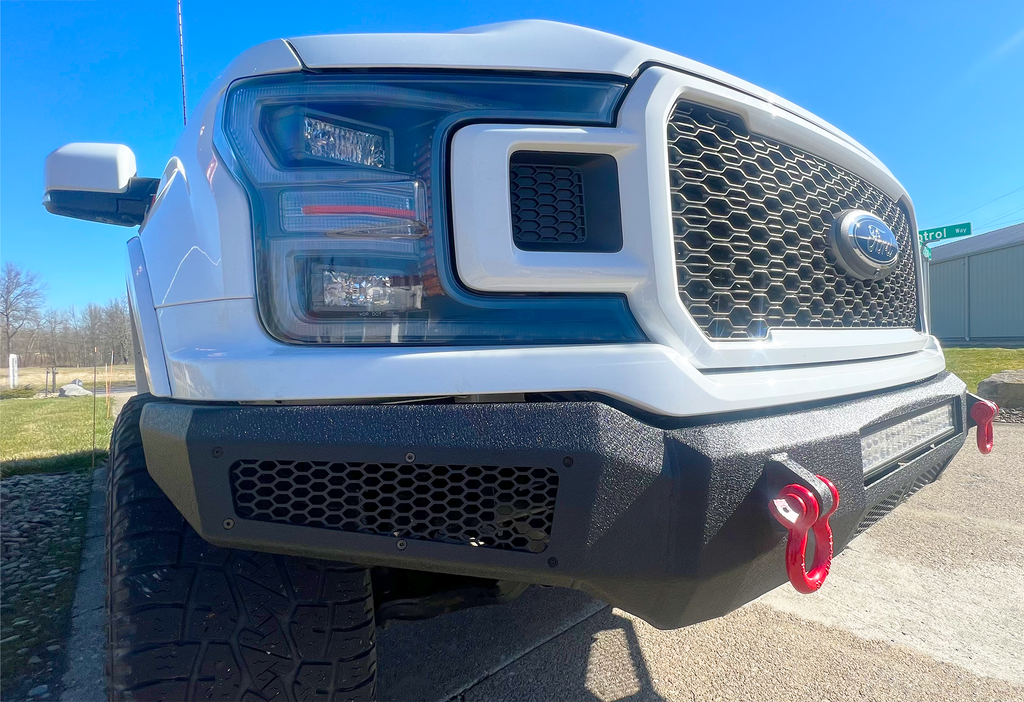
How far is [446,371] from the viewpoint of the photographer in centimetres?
102

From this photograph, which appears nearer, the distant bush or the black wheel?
the black wheel

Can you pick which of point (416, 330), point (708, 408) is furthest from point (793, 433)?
point (416, 330)

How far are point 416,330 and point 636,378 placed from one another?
40 centimetres

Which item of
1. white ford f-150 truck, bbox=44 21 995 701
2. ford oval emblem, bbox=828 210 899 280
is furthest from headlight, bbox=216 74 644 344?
ford oval emblem, bbox=828 210 899 280

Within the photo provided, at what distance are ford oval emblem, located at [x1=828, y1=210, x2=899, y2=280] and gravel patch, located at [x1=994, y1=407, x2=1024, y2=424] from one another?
5873 millimetres

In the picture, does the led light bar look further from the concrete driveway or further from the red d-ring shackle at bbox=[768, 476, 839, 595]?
the concrete driveway

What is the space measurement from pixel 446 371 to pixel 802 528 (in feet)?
2.16

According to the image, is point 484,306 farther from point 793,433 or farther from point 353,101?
point 793,433

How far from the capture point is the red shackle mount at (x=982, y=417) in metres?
1.86

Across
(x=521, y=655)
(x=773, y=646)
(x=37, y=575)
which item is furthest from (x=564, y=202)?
(x=37, y=575)

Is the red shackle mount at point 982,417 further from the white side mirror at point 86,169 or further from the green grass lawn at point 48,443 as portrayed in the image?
the green grass lawn at point 48,443

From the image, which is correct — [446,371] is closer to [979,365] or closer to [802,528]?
[802,528]

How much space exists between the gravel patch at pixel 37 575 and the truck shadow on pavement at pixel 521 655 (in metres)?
1.12

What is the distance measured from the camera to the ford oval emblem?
1.55m
